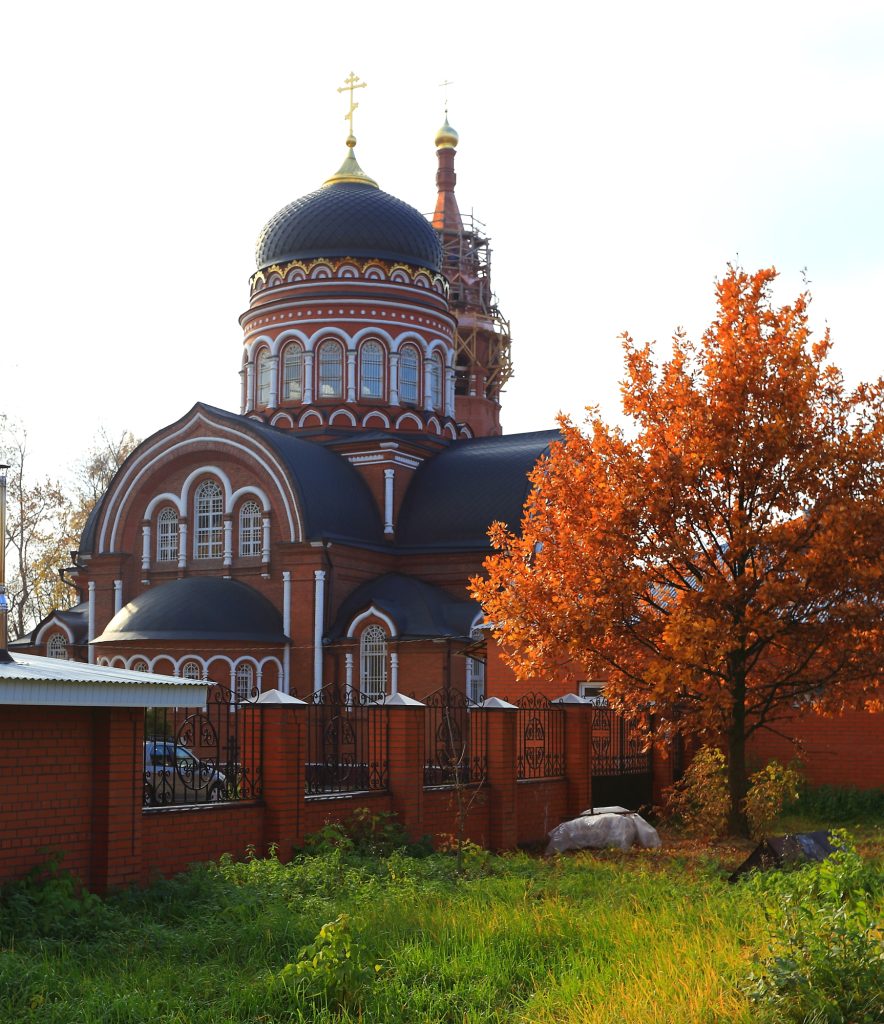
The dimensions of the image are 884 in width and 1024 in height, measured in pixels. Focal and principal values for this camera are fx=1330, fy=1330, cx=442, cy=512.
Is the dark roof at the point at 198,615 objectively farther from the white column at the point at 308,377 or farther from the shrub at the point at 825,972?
the shrub at the point at 825,972

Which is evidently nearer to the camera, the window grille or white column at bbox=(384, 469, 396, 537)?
white column at bbox=(384, 469, 396, 537)

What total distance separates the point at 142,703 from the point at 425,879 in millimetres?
2489

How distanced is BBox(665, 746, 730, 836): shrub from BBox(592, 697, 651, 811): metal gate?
0.94 metres

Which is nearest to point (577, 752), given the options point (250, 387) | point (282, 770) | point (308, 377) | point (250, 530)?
point (282, 770)

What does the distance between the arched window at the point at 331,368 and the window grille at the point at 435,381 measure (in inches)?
96.1

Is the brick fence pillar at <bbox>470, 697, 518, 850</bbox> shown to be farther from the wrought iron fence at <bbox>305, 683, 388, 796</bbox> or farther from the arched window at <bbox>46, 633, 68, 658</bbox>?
the arched window at <bbox>46, 633, 68, 658</bbox>

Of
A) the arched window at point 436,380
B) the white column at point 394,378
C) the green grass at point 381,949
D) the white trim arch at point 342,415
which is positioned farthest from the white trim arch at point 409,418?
the green grass at point 381,949

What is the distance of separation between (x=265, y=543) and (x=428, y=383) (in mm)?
7235

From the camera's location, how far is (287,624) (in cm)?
2777

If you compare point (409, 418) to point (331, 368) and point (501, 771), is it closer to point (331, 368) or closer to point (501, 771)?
point (331, 368)

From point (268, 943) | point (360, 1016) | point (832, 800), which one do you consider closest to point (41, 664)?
point (268, 943)

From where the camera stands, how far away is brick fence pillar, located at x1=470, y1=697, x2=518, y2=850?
13.3 m

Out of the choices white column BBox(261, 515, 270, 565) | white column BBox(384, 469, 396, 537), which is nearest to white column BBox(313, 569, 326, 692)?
white column BBox(261, 515, 270, 565)

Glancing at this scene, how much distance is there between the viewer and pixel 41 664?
31.2ft
